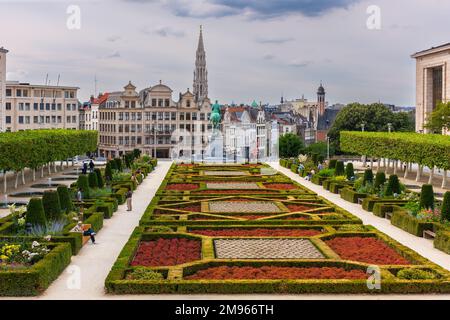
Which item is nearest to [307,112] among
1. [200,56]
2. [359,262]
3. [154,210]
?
[200,56]

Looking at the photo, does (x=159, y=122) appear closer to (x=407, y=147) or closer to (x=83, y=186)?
(x=407, y=147)

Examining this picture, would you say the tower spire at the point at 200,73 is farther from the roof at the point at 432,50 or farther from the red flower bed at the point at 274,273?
the red flower bed at the point at 274,273

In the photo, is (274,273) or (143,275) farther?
(274,273)

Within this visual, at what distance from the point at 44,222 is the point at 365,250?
13021 mm

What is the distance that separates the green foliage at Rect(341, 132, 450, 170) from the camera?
49.5 metres

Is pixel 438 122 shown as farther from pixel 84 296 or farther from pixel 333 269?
pixel 84 296

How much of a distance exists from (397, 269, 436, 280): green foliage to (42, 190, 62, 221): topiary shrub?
15.5 metres

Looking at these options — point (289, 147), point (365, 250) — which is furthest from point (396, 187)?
point (289, 147)

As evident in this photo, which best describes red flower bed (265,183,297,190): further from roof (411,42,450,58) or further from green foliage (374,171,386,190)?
roof (411,42,450,58)

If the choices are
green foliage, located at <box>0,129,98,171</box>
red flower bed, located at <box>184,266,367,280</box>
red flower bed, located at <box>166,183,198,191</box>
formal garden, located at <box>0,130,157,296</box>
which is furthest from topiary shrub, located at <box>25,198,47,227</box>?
red flower bed, located at <box>166,183,198,191</box>

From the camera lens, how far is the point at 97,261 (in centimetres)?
2392

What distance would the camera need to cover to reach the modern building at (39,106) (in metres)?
115

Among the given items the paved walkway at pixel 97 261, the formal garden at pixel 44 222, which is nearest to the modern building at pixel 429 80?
the formal garden at pixel 44 222

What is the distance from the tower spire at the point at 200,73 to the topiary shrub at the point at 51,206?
110942mm
